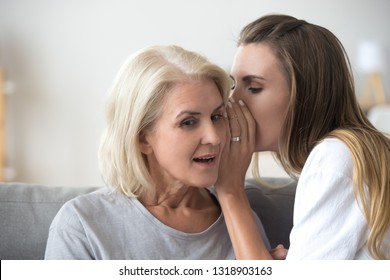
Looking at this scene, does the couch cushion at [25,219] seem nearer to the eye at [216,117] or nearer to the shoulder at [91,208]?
the shoulder at [91,208]

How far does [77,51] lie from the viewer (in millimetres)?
5758

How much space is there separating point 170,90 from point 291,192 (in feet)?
2.12

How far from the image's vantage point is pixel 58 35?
5773 mm

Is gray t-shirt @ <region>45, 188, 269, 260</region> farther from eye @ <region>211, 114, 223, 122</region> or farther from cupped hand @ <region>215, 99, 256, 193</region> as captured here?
eye @ <region>211, 114, 223, 122</region>

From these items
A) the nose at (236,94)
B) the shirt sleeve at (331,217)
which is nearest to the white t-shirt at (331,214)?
the shirt sleeve at (331,217)

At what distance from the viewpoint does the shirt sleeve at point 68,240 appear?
150 centimetres

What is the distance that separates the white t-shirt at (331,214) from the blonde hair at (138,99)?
1.32 feet

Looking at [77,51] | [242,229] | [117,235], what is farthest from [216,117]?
[77,51]

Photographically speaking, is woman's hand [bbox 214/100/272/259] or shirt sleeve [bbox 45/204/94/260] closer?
shirt sleeve [bbox 45/204/94/260]

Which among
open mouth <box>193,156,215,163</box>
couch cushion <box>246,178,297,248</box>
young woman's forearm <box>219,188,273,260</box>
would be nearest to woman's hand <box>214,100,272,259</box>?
young woman's forearm <box>219,188,273,260</box>

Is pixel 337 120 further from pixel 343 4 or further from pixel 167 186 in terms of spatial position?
pixel 343 4

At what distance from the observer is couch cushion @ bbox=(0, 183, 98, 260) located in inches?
68.7
